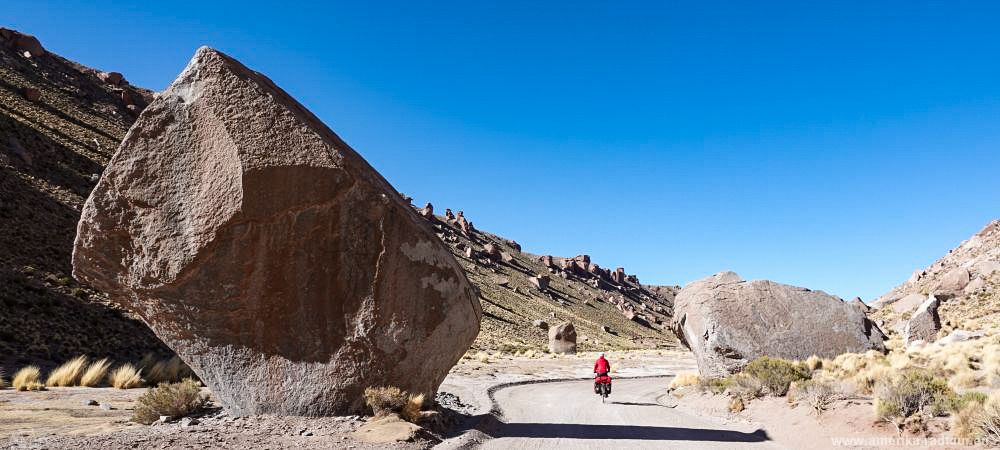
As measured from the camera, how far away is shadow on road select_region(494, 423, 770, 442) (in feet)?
33.1

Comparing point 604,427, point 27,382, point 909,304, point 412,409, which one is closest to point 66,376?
point 27,382

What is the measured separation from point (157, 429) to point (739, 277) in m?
18.3

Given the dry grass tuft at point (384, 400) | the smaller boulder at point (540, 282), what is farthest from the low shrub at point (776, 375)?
the smaller boulder at point (540, 282)

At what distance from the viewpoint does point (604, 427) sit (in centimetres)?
1139

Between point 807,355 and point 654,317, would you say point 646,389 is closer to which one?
point 807,355

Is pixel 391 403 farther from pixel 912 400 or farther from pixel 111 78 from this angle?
pixel 111 78

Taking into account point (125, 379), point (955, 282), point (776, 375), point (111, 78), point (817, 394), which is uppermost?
point (111, 78)

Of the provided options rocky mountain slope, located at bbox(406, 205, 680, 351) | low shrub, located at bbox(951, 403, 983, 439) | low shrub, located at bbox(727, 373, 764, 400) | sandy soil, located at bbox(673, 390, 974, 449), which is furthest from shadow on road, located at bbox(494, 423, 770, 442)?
rocky mountain slope, located at bbox(406, 205, 680, 351)

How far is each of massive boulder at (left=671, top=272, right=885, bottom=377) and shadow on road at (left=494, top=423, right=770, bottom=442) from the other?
6.64m

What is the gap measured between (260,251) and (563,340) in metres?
43.3

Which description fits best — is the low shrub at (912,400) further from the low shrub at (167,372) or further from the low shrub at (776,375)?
the low shrub at (167,372)

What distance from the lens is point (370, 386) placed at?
8969 millimetres

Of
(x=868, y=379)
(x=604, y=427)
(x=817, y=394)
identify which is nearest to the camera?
(x=817, y=394)

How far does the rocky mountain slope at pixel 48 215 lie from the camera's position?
21141mm
